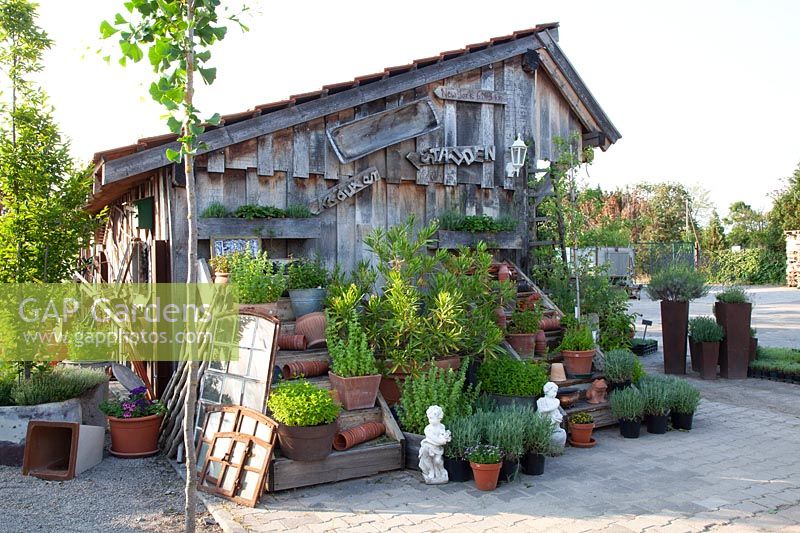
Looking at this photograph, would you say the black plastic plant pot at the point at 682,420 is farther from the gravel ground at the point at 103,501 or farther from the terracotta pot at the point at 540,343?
the gravel ground at the point at 103,501

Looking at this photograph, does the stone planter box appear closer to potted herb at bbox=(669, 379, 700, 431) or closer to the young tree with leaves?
the young tree with leaves

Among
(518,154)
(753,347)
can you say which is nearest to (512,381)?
(518,154)

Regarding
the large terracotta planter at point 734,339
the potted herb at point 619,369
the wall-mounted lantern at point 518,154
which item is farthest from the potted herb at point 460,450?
the large terracotta planter at point 734,339

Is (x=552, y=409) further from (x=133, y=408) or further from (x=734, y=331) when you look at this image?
(x=734, y=331)

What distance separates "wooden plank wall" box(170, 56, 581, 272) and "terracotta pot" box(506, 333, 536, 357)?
2.10 m

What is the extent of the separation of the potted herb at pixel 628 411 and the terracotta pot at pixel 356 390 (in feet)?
8.49

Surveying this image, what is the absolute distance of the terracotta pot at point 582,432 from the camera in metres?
6.44

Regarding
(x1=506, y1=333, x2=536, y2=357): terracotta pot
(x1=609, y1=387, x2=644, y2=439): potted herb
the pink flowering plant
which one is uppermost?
(x1=506, y1=333, x2=536, y2=357): terracotta pot

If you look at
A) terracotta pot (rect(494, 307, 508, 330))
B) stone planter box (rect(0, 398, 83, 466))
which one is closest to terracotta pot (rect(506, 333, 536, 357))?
terracotta pot (rect(494, 307, 508, 330))

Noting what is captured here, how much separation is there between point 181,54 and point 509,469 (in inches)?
157

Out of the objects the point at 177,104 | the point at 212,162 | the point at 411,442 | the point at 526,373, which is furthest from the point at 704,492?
the point at 212,162

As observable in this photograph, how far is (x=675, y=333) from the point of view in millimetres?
10008

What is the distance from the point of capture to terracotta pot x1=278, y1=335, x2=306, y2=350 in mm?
6555

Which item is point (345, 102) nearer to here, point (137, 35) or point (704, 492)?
point (137, 35)
